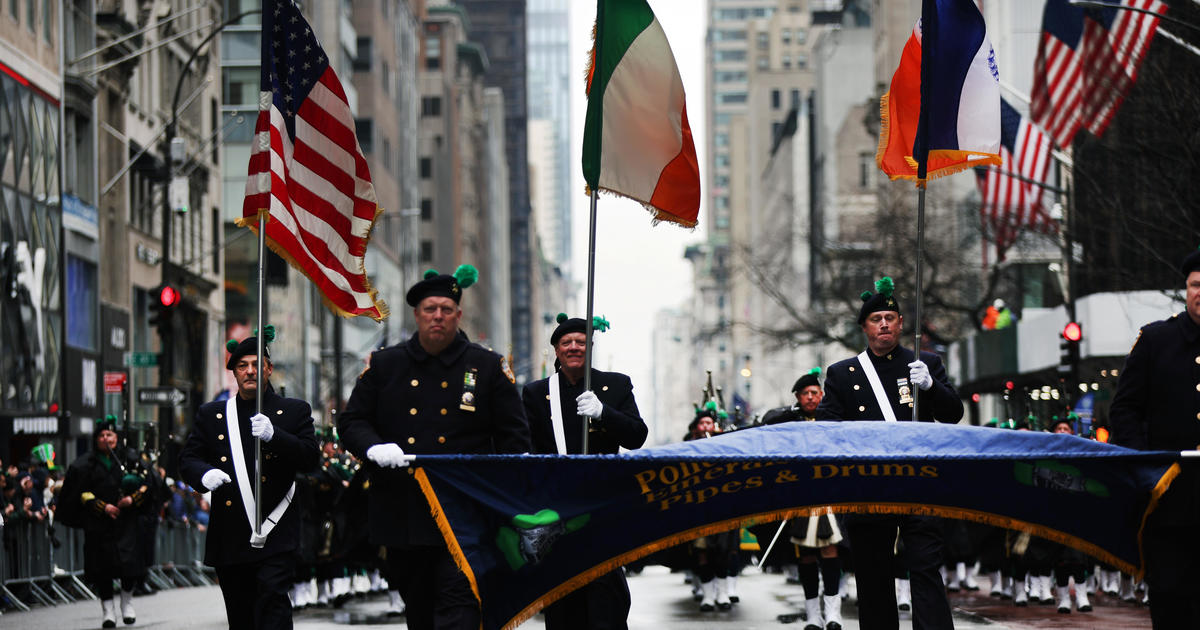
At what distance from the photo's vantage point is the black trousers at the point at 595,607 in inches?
425

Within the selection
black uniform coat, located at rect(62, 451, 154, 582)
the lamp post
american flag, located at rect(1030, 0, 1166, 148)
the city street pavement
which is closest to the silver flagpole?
the city street pavement

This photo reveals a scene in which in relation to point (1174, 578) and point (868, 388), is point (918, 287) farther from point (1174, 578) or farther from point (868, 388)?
point (1174, 578)

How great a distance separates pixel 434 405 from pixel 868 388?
3008 mm

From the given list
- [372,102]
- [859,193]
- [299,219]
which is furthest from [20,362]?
[859,193]

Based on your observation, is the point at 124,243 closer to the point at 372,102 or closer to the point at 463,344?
the point at 463,344

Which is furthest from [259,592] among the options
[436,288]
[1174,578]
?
[1174,578]

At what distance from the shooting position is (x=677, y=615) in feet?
63.6

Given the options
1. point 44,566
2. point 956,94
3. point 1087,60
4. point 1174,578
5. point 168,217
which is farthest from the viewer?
point 168,217

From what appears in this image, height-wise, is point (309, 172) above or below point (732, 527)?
above

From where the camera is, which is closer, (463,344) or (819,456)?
(819,456)

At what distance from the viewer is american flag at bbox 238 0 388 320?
37.2 feet

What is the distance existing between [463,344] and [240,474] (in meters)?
2.02

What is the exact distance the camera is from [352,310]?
38.3 ft

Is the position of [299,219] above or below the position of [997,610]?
above
